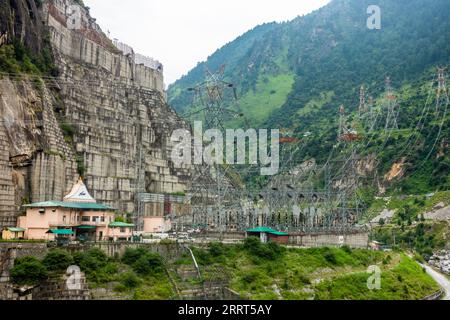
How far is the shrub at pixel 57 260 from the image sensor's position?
41.8m

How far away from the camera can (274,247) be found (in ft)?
174

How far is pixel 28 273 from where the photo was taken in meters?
40.5

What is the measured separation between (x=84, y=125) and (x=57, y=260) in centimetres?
2863

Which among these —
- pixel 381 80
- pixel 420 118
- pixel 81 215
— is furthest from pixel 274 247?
pixel 381 80

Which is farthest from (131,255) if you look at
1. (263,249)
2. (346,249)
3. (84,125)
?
(84,125)

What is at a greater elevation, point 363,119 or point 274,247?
point 363,119

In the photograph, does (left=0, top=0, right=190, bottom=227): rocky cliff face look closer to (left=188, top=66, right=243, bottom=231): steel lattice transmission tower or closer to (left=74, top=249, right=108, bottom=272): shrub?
(left=188, top=66, right=243, bottom=231): steel lattice transmission tower

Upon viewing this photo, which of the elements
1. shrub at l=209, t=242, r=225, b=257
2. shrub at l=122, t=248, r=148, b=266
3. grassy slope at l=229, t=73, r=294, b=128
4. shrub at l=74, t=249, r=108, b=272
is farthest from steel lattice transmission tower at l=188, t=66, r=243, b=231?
grassy slope at l=229, t=73, r=294, b=128

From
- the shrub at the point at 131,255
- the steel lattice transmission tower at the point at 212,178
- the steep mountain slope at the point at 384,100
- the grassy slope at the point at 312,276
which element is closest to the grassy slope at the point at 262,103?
the steep mountain slope at the point at 384,100

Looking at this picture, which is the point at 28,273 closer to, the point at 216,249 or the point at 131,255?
the point at 131,255

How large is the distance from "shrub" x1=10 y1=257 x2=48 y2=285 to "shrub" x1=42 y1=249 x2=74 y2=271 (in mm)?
912

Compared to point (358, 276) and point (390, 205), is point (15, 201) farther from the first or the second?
point (390, 205)

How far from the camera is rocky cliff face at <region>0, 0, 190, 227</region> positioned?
177 ft

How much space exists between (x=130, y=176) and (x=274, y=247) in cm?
2435
